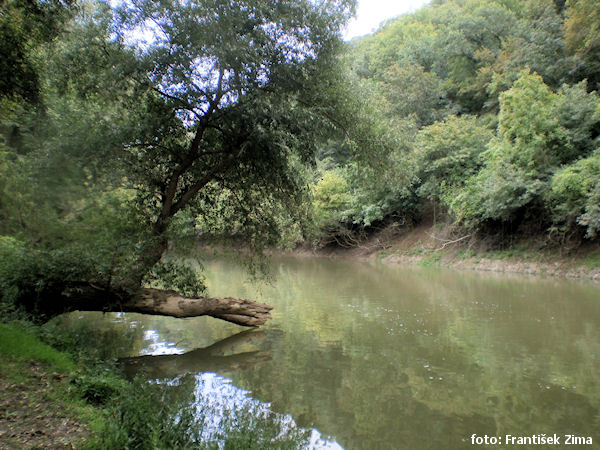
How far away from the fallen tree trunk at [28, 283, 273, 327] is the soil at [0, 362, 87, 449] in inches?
130

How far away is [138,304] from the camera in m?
8.29

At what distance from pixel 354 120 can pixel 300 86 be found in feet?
4.62

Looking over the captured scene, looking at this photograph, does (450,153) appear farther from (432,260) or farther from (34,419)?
(34,419)

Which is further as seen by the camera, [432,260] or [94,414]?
[432,260]

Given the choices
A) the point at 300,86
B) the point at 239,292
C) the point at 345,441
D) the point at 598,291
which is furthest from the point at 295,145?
the point at 598,291

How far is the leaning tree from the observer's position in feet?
25.2

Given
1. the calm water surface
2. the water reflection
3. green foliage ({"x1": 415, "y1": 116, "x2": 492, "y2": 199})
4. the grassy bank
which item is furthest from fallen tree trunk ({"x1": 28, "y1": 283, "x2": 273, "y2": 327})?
green foliage ({"x1": 415, "y1": 116, "x2": 492, "y2": 199})

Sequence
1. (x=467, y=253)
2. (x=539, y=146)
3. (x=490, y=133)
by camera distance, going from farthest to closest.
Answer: (x=490, y=133), (x=467, y=253), (x=539, y=146)

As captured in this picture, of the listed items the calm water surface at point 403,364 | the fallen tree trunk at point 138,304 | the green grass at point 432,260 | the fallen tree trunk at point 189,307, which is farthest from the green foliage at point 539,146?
the fallen tree trunk at point 138,304

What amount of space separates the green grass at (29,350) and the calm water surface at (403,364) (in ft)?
5.04

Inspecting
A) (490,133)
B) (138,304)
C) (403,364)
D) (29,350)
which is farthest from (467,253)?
(29,350)

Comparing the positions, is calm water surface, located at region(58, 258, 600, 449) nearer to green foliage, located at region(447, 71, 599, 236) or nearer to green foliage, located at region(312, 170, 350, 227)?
green foliage, located at region(447, 71, 599, 236)

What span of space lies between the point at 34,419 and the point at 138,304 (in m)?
4.64

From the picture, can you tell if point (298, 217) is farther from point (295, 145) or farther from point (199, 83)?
point (199, 83)
